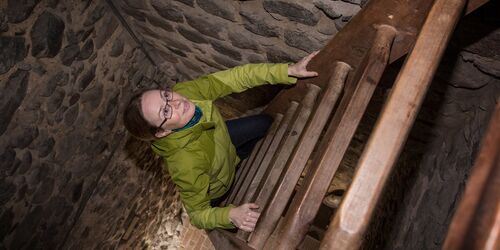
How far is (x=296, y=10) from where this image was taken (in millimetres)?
1988

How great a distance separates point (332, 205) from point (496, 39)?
2563 millimetres

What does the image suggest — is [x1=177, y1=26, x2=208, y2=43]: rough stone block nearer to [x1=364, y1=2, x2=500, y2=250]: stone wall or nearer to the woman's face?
the woman's face

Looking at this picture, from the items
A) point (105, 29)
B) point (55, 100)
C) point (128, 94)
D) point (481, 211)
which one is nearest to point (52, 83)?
point (55, 100)

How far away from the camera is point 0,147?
2350mm

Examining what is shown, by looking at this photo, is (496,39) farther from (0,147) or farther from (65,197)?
(65,197)

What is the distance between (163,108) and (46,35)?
3.29 feet

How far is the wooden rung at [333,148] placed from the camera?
4.70 feet

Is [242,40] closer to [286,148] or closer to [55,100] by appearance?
[286,148]

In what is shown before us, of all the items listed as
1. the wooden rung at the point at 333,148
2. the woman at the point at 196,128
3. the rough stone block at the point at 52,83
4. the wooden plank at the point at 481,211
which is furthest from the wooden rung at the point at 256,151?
the wooden plank at the point at 481,211

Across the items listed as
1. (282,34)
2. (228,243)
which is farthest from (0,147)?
(282,34)

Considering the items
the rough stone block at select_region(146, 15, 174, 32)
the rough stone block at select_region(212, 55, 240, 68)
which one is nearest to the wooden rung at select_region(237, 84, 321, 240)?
the rough stone block at select_region(212, 55, 240, 68)

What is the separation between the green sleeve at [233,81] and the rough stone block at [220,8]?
0.35 metres

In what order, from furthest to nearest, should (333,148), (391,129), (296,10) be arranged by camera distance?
(296,10) → (333,148) → (391,129)

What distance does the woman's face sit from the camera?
6.88ft
